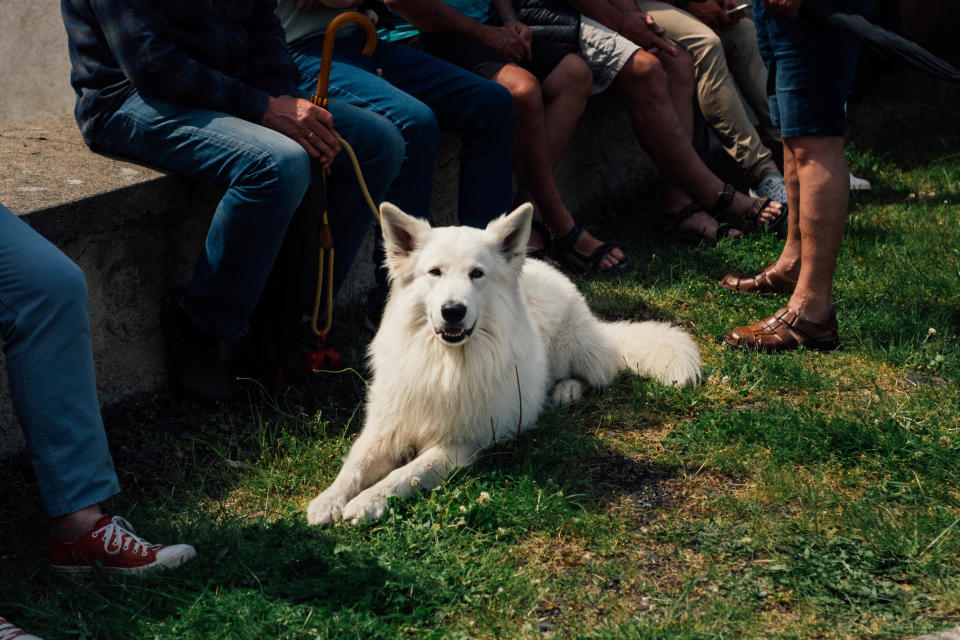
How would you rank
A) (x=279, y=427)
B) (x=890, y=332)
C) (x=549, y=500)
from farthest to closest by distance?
(x=890, y=332)
(x=279, y=427)
(x=549, y=500)

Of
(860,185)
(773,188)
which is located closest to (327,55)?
(773,188)

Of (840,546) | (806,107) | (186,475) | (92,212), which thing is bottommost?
(186,475)

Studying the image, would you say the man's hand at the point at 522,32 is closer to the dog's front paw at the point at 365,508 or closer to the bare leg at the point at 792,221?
the bare leg at the point at 792,221

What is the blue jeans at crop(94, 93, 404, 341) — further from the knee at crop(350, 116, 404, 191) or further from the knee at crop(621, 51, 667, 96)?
the knee at crop(621, 51, 667, 96)

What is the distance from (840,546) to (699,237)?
3031 millimetres

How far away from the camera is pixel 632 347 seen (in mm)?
3820

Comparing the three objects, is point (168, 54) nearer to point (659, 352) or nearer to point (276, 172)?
point (276, 172)

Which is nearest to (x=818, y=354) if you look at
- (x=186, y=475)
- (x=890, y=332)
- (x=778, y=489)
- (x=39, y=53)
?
(x=890, y=332)

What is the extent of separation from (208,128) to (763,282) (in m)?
2.74

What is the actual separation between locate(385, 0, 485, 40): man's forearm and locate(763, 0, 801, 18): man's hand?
1.60 metres

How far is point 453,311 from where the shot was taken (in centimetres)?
294

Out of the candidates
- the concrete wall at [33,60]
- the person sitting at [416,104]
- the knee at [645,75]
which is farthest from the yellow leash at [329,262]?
the concrete wall at [33,60]

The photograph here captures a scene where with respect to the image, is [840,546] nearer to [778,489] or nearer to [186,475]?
[778,489]

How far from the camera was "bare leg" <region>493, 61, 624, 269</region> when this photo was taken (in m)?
4.62
